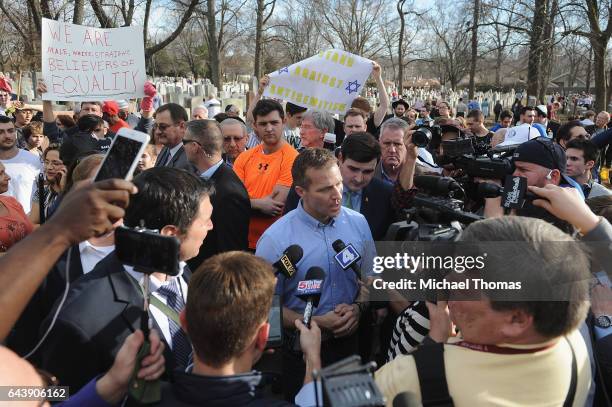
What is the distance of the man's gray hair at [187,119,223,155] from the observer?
14.0 ft

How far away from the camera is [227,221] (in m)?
3.82

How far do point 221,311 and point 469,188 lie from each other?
171cm

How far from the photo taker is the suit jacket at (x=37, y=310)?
2.58 metres

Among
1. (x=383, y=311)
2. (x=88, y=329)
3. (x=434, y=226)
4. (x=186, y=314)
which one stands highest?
(x=434, y=226)

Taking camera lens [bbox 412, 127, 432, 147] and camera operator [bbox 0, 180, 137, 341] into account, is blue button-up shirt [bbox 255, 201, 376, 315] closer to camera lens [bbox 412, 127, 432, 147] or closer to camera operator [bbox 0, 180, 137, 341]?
camera lens [bbox 412, 127, 432, 147]

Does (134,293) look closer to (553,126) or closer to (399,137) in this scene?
(399,137)

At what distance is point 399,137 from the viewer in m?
4.54

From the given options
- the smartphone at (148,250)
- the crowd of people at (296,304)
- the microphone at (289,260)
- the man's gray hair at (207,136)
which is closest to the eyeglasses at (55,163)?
the crowd of people at (296,304)

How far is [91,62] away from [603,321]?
645cm

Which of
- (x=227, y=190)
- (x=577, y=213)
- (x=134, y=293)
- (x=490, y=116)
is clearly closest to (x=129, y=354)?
(x=134, y=293)

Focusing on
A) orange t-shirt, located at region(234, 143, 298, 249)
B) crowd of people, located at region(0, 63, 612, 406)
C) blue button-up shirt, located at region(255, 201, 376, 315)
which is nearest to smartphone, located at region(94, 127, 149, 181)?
crowd of people, located at region(0, 63, 612, 406)

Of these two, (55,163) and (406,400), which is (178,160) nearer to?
(55,163)

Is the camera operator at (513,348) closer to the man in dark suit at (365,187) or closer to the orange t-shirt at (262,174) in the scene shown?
the man in dark suit at (365,187)

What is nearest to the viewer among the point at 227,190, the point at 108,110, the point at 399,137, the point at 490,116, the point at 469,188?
the point at 469,188
